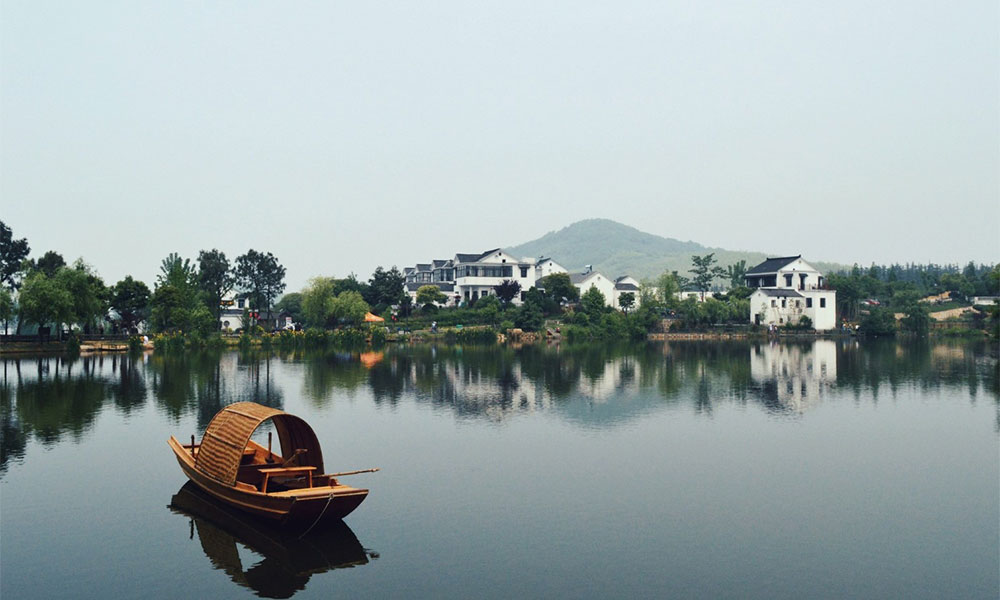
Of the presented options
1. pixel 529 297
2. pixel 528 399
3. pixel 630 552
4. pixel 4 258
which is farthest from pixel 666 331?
pixel 630 552

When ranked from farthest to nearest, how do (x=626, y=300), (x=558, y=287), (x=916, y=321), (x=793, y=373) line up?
(x=626, y=300) < (x=558, y=287) < (x=916, y=321) < (x=793, y=373)

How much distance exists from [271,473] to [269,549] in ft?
6.36

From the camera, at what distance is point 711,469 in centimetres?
2475

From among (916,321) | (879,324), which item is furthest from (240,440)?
(916,321)

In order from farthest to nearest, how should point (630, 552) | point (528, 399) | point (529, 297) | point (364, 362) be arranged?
point (529, 297) → point (364, 362) → point (528, 399) → point (630, 552)

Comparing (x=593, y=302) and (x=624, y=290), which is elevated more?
(x=624, y=290)

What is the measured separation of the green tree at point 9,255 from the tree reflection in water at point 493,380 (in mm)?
18573

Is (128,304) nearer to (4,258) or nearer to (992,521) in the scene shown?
(4,258)

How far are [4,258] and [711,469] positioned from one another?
7849 cm

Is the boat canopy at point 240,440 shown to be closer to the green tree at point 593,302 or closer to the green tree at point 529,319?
the green tree at point 529,319

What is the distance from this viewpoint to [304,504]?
1769 centimetres

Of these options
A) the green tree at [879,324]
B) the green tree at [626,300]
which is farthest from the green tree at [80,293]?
the green tree at [879,324]

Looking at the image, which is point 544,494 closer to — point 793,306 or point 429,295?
point 429,295

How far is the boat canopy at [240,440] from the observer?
19.8 meters
